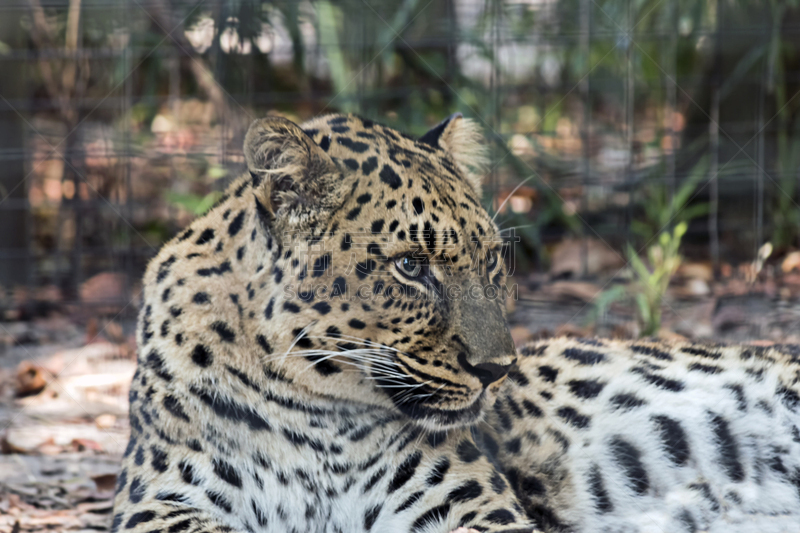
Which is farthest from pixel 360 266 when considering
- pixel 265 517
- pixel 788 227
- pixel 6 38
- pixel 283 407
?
pixel 6 38

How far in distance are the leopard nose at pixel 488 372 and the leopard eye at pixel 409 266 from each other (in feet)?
1.26

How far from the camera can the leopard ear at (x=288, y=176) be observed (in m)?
2.67

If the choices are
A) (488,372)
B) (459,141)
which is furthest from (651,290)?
(488,372)

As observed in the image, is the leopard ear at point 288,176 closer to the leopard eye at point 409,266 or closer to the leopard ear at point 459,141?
the leopard eye at point 409,266

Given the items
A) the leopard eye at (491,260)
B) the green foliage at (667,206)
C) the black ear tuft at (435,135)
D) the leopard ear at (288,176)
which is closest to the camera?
the leopard ear at (288,176)

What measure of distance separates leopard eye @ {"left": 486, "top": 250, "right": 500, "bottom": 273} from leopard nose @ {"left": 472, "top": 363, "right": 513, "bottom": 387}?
0.43 meters

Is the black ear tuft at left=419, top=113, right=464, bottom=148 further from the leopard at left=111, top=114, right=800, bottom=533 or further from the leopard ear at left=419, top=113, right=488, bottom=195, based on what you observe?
the leopard at left=111, top=114, right=800, bottom=533

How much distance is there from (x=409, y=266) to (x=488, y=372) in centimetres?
46

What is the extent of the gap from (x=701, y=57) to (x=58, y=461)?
6.79m

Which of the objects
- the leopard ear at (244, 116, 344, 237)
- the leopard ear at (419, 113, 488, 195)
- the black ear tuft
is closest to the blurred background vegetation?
the leopard ear at (419, 113, 488, 195)

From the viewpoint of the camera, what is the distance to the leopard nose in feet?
8.82

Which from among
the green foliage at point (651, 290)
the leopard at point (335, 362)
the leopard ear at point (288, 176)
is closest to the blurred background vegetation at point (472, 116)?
the green foliage at point (651, 290)

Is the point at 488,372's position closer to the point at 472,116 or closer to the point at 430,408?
the point at 430,408

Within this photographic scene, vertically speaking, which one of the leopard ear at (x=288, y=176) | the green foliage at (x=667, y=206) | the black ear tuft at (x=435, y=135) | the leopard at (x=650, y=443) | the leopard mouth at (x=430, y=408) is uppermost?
the black ear tuft at (x=435, y=135)
